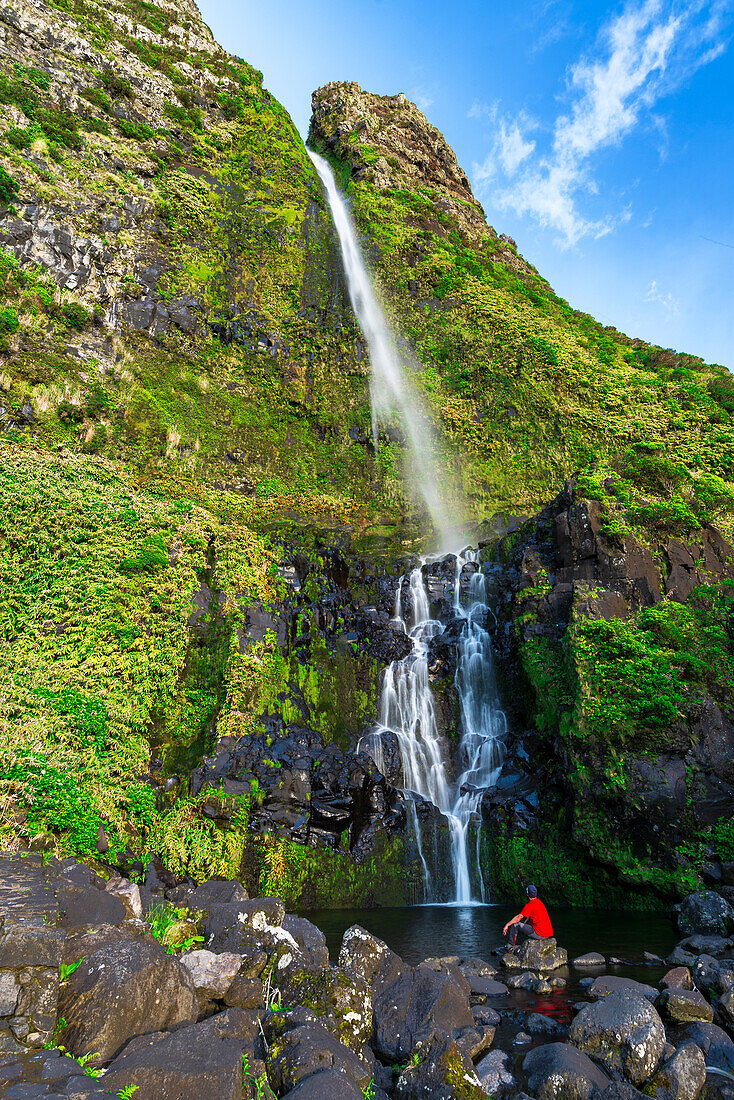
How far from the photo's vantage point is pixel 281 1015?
4918 mm

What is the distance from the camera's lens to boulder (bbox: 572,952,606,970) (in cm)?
791

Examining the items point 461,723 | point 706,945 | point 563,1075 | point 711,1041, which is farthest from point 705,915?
point 461,723

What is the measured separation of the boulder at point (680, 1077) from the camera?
4.69m

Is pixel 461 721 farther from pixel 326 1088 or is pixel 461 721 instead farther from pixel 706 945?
pixel 326 1088

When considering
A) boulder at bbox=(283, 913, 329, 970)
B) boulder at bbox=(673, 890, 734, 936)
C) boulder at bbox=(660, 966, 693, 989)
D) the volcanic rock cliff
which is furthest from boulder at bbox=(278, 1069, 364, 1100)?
boulder at bbox=(673, 890, 734, 936)

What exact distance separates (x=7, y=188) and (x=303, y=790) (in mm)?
24024

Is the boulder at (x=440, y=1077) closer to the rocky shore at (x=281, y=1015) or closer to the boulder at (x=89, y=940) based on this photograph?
the rocky shore at (x=281, y=1015)

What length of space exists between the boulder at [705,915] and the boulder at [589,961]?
2344 millimetres

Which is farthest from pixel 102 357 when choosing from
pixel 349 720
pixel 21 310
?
pixel 349 720

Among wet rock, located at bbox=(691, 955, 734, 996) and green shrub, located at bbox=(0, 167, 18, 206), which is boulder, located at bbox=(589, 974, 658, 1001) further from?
green shrub, located at bbox=(0, 167, 18, 206)

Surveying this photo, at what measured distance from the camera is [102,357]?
21.5 m

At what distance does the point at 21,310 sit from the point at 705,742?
24.7 metres

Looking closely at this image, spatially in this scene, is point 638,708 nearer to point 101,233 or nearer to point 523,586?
point 523,586

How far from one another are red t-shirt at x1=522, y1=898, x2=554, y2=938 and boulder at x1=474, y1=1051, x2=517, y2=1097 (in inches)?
142
